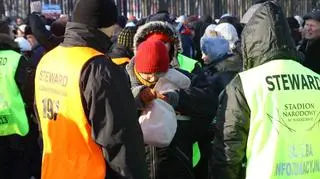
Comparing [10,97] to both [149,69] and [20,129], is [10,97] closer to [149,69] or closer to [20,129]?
[20,129]

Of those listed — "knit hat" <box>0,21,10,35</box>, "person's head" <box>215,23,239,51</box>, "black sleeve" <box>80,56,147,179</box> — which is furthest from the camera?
"person's head" <box>215,23,239,51</box>

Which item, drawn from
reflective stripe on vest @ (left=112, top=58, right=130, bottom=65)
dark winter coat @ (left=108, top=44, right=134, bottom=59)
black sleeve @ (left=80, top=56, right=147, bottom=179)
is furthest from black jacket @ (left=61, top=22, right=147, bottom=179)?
dark winter coat @ (left=108, top=44, right=134, bottom=59)

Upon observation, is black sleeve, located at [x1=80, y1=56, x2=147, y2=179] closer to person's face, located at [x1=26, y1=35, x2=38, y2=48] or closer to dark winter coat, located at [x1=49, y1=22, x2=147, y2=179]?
dark winter coat, located at [x1=49, y1=22, x2=147, y2=179]

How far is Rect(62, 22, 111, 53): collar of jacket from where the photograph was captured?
11.3 feet

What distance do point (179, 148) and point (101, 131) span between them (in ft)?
3.49

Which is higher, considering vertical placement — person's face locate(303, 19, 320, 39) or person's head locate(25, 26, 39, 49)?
person's face locate(303, 19, 320, 39)

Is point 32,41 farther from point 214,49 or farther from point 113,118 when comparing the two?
point 113,118

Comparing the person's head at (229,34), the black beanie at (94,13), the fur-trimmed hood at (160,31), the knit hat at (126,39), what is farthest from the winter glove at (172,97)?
the person's head at (229,34)

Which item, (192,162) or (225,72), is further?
(225,72)

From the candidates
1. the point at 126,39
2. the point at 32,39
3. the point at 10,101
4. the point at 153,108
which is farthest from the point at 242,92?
the point at 32,39

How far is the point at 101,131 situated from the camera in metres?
3.20

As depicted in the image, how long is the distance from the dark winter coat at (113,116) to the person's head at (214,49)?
105 inches

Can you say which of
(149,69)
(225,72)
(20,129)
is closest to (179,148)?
(149,69)

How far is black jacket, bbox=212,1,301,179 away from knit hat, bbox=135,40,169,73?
63 cm
